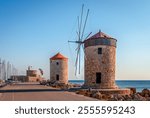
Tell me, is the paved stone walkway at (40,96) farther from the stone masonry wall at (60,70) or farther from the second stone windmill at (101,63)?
the stone masonry wall at (60,70)

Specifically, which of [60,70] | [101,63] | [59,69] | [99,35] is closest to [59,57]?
[59,69]

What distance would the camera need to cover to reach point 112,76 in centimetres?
2562

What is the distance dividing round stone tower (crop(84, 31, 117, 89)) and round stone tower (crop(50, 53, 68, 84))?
14.9 m

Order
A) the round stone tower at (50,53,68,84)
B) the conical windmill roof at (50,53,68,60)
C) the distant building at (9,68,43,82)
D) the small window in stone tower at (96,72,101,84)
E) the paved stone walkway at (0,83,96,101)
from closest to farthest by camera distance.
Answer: the paved stone walkway at (0,83,96,101) < the small window in stone tower at (96,72,101,84) < the round stone tower at (50,53,68,84) < the conical windmill roof at (50,53,68,60) < the distant building at (9,68,43,82)

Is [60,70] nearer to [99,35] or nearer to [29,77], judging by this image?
[99,35]

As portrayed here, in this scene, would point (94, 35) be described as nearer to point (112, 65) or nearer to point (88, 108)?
point (112, 65)

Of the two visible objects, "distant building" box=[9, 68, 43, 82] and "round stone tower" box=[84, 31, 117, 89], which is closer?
"round stone tower" box=[84, 31, 117, 89]

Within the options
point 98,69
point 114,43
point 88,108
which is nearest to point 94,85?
point 98,69

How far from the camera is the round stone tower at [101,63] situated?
25.3 m

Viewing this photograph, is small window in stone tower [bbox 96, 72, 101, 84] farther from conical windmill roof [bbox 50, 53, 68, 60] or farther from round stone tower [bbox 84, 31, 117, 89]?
conical windmill roof [bbox 50, 53, 68, 60]

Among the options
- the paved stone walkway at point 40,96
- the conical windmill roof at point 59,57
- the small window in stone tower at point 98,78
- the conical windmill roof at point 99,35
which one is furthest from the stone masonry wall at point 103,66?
the conical windmill roof at point 59,57

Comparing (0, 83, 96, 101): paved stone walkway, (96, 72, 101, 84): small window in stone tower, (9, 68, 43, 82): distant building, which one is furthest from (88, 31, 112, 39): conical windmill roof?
(9, 68, 43, 82): distant building

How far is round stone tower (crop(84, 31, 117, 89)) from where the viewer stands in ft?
83.0

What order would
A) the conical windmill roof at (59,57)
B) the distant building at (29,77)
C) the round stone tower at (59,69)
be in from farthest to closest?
1. the distant building at (29,77)
2. the conical windmill roof at (59,57)
3. the round stone tower at (59,69)
